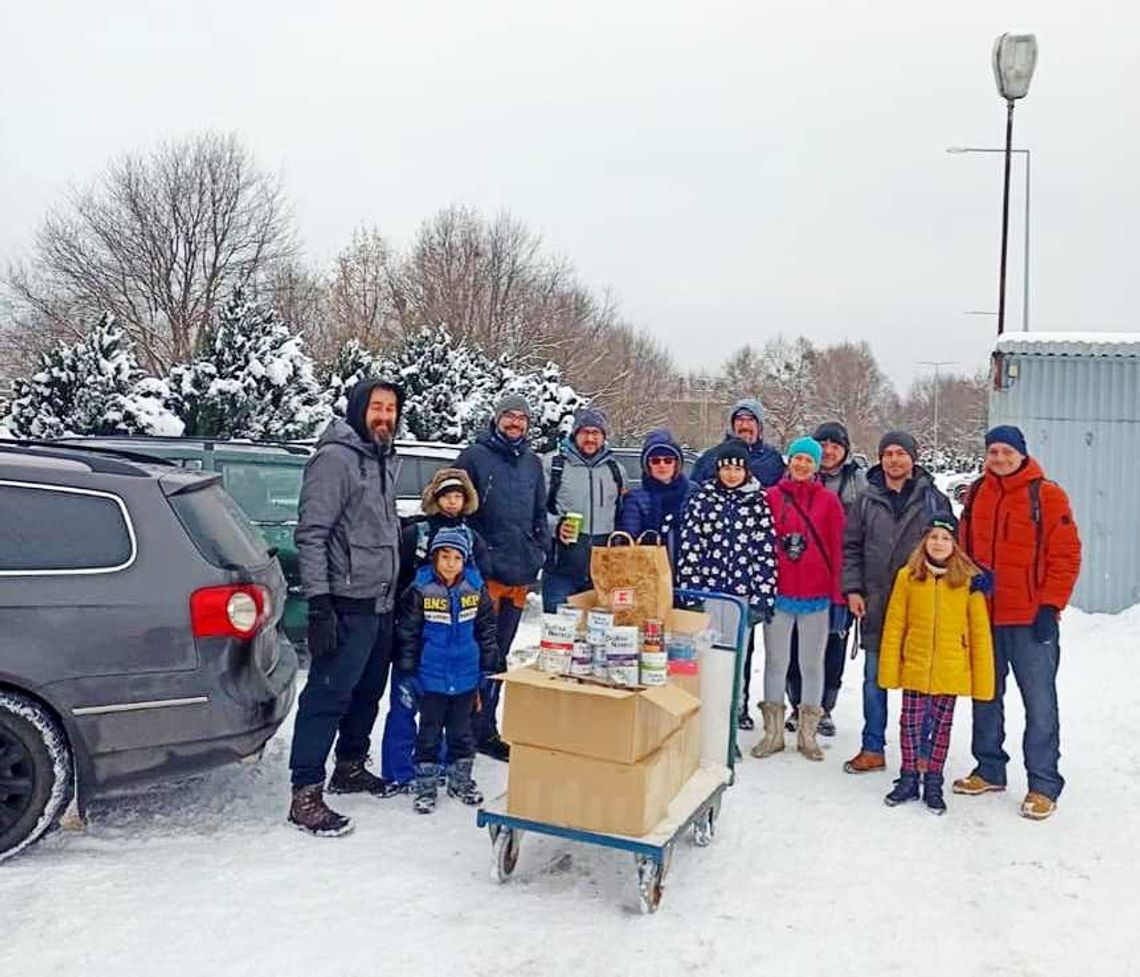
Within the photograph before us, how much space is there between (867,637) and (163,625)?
3695 millimetres

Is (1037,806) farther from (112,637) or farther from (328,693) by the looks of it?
(112,637)

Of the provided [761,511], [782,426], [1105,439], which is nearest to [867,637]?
[761,511]

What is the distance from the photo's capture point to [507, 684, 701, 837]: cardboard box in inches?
161

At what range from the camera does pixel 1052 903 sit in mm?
4430

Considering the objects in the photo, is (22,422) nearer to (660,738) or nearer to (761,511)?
Answer: (761,511)

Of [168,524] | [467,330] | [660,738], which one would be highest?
[467,330]

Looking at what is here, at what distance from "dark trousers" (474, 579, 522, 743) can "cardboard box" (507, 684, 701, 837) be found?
1.83 metres

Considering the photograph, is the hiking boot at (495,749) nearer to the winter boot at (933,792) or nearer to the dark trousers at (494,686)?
the dark trousers at (494,686)

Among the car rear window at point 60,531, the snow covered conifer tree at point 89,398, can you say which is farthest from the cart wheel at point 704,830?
the snow covered conifer tree at point 89,398

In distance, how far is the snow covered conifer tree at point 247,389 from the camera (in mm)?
18344

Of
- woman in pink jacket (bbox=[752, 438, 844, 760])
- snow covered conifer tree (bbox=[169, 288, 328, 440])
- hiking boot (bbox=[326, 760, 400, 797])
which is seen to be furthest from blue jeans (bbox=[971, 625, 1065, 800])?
snow covered conifer tree (bbox=[169, 288, 328, 440])

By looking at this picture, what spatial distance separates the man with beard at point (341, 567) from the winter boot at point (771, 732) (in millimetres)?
2510

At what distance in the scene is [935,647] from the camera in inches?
218

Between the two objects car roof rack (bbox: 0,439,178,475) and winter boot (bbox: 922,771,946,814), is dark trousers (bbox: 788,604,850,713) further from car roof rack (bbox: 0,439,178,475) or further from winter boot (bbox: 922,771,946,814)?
car roof rack (bbox: 0,439,178,475)
